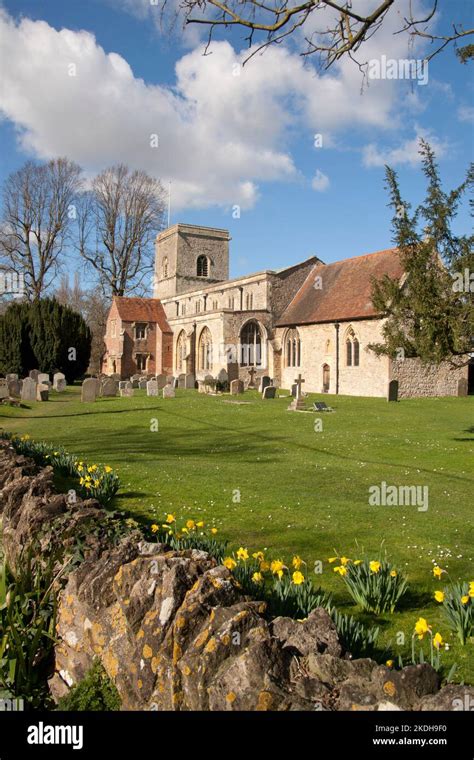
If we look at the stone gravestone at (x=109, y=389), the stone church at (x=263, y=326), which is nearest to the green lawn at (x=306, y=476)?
the stone church at (x=263, y=326)

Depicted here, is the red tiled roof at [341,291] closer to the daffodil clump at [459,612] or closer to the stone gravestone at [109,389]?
the stone gravestone at [109,389]

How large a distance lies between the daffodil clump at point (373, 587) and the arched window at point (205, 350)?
A: 34.3 metres

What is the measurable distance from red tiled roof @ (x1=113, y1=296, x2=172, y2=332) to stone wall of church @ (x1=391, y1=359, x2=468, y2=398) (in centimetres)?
2330

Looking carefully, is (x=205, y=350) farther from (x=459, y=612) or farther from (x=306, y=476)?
(x=459, y=612)

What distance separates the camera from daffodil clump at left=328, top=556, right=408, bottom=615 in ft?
12.9

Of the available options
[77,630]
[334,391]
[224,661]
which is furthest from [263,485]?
[334,391]

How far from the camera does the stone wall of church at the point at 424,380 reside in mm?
25469

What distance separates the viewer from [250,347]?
35.7 m

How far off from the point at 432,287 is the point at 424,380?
1470 centimetres

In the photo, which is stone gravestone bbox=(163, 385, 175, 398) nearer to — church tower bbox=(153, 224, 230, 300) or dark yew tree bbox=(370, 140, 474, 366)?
dark yew tree bbox=(370, 140, 474, 366)

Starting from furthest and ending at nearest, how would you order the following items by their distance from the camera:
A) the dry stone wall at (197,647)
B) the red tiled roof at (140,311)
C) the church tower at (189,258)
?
the church tower at (189,258)
the red tiled roof at (140,311)
the dry stone wall at (197,647)

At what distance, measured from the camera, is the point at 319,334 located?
30.5 m
